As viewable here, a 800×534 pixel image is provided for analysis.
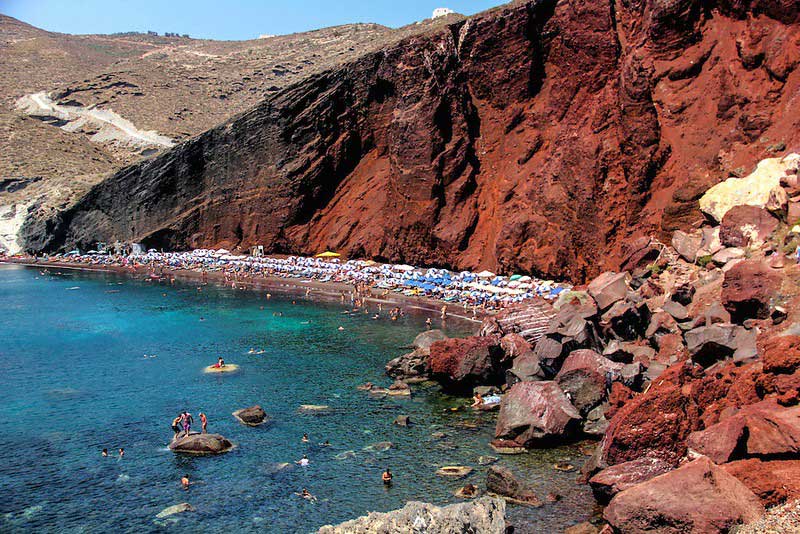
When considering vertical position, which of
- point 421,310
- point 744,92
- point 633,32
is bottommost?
point 421,310

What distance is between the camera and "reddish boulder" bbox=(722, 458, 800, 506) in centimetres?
1764

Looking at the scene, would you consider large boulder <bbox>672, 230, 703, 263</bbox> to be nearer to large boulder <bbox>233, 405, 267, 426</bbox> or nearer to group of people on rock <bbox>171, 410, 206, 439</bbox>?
large boulder <bbox>233, 405, 267, 426</bbox>

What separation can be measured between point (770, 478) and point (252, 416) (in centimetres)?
2475

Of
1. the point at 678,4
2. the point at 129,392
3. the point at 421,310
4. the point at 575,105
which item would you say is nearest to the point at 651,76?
the point at 678,4

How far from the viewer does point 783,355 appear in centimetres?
2241

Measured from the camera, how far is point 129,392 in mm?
40719

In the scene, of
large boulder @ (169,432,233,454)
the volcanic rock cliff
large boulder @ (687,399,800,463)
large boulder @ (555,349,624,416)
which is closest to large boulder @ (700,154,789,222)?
the volcanic rock cliff

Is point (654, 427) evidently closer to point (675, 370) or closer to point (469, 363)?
point (675, 370)

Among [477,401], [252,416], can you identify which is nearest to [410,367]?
[477,401]

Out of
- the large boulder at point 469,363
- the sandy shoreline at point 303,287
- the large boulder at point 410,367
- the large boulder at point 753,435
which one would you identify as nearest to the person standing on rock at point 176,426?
the large boulder at point 410,367

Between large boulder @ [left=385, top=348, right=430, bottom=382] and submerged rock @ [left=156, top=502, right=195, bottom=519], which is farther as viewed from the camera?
large boulder @ [left=385, top=348, right=430, bottom=382]

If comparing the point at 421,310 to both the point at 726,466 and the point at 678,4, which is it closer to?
the point at 678,4

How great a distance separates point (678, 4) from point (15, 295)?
85631 millimetres

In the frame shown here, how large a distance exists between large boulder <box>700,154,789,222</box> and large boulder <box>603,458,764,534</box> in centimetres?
2548
